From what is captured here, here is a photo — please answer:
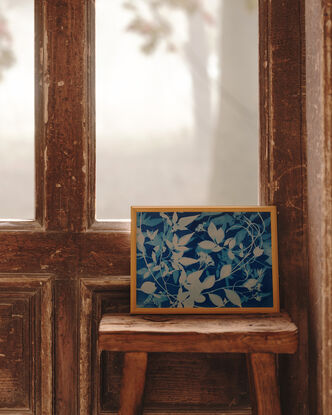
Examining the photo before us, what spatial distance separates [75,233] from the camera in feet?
5.22

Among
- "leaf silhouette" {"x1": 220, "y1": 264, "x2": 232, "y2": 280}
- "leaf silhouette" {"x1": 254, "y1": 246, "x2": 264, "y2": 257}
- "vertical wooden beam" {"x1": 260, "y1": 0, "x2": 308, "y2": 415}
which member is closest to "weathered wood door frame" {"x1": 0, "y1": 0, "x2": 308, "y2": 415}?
"vertical wooden beam" {"x1": 260, "y1": 0, "x2": 308, "y2": 415}

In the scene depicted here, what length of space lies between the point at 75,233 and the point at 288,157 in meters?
0.84

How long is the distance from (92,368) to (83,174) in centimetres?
73

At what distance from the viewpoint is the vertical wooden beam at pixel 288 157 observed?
1546 millimetres

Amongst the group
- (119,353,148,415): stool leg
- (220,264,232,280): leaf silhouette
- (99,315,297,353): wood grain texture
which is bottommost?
(119,353,148,415): stool leg

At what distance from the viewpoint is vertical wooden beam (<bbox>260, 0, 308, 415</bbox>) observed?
60.9 inches

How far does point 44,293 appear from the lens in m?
1.59

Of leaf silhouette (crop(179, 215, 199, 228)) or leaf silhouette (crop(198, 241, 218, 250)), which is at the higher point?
leaf silhouette (crop(179, 215, 199, 228))

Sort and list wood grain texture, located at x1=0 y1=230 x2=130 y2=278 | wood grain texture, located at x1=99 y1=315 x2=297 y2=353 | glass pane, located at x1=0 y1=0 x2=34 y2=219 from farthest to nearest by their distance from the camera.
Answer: glass pane, located at x1=0 y1=0 x2=34 y2=219
wood grain texture, located at x1=0 y1=230 x2=130 y2=278
wood grain texture, located at x1=99 y1=315 x2=297 y2=353

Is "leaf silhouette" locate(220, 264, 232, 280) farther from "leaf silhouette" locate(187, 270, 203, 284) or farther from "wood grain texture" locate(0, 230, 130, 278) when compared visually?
"wood grain texture" locate(0, 230, 130, 278)

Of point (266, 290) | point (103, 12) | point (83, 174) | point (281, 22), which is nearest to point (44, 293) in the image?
point (83, 174)

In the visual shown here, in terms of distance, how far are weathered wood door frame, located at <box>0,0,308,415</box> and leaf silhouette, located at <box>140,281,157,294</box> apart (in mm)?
134

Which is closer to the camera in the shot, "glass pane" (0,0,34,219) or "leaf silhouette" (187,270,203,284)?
"leaf silhouette" (187,270,203,284)

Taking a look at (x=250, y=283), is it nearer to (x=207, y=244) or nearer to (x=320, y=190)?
(x=207, y=244)
